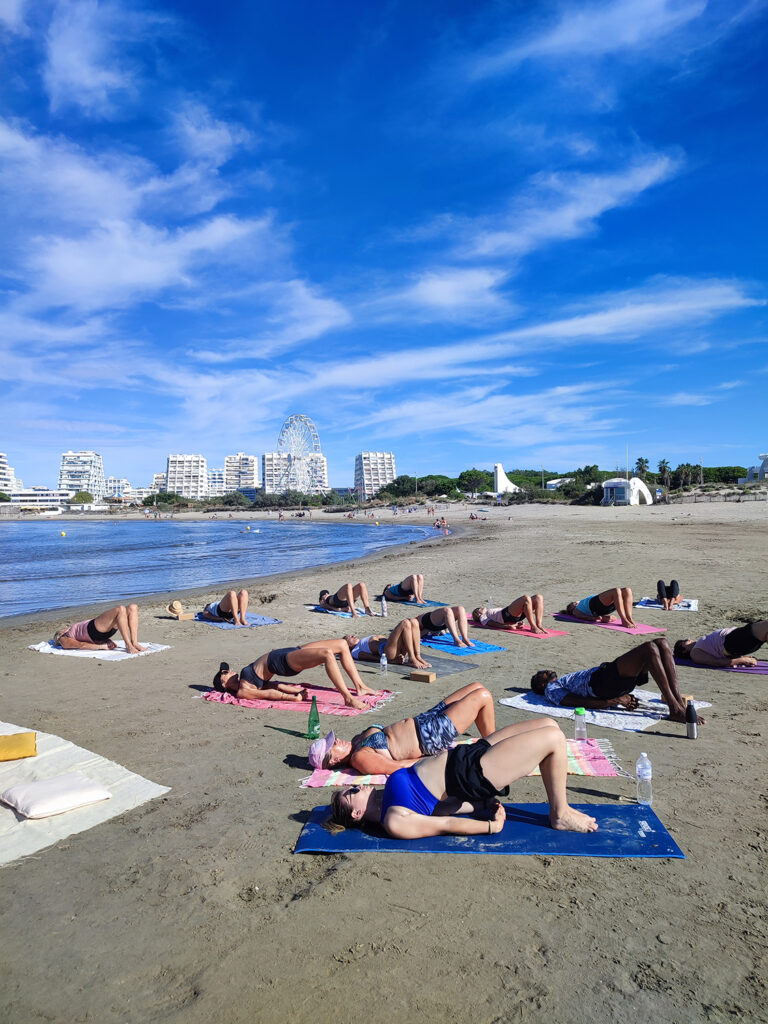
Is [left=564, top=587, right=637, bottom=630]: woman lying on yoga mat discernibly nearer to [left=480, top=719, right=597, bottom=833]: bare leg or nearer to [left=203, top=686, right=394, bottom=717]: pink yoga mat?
[left=203, top=686, right=394, bottom=717]: pink yoga mat

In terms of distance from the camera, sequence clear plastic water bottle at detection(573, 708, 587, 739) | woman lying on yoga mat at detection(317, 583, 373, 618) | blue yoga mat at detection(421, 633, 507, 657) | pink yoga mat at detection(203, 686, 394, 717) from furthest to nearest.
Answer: woman lying on yoga mat at detection(317, 583, 373, 618) → blue yoga mat at detection(421, 633, 507, 657) → pink yoga mat at detection(203, 686, 394, 717) → clear plastic water bottle at detection(573, 708, 587, 739)

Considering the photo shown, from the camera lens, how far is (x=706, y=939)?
2.88 meters

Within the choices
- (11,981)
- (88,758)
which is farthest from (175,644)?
(11,981)

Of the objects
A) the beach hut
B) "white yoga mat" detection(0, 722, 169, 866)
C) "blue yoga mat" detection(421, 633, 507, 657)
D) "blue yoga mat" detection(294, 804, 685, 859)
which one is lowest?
"blue yoga mat" detection(421, 633, 507, 657)

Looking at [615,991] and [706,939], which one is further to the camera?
[706,939]

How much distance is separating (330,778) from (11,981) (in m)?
2.35

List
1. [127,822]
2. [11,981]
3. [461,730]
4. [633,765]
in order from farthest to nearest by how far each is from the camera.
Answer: [633,765], [461,730], [127,822], [11,981]

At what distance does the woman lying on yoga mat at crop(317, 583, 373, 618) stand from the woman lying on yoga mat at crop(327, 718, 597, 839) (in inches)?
322

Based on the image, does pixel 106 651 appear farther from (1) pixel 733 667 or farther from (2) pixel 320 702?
(1) pixel 733 667

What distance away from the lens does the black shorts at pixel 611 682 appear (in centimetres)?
578

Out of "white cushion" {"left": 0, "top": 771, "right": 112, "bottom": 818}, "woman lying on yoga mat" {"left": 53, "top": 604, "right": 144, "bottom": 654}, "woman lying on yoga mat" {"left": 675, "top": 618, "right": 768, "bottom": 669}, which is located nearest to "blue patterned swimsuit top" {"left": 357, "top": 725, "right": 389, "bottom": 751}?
"white cushion" {"left": 0, "top": 771, "right": 112, "bottom": 818}

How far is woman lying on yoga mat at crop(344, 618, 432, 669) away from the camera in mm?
7980

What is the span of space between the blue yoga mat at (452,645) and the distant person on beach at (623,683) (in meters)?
2.22

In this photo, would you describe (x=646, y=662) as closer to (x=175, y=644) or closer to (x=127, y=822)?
(x=127, y=822)
